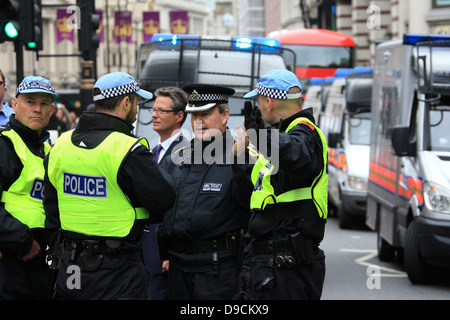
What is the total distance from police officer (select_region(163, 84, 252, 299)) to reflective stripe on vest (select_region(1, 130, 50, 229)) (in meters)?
0.78

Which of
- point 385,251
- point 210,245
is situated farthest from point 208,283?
point 385,251

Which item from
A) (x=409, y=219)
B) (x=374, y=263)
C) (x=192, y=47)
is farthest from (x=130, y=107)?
(x=374, y=263)

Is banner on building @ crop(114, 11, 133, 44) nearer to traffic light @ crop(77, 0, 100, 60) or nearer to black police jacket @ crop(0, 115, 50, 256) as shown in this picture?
traffic light @ crop(77, 0, 100, 60)

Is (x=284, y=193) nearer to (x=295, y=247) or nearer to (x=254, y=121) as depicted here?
(x=295, y=247)

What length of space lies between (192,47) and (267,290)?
7.49 m

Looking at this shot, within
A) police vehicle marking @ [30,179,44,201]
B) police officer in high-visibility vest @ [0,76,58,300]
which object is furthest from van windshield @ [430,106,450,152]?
police vehicle marking @ [30,179,44,201]

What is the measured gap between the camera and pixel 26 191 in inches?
225

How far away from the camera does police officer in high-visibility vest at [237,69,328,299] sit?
205 inches

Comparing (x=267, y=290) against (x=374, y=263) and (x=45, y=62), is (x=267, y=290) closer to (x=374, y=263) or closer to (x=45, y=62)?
(x=374, y=263)

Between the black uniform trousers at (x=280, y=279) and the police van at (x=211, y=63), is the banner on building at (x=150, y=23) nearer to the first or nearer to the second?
the police van at (x=211, y=63)

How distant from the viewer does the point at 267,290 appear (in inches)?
207

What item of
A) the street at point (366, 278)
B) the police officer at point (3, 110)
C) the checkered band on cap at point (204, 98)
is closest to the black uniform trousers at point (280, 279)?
the checkered band on cap at point (204, 98)

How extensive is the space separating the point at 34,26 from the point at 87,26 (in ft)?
11.5

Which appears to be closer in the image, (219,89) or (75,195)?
(75,195)
